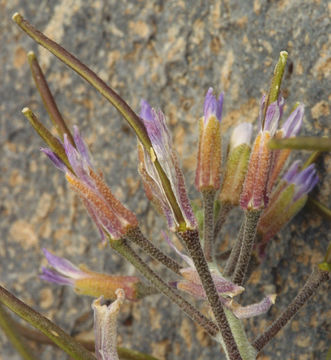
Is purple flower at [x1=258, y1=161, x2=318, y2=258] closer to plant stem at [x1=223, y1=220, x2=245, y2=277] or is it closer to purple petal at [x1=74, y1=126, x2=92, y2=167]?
plant stem at [x1=223, y1=220, x2=245, y2=277]

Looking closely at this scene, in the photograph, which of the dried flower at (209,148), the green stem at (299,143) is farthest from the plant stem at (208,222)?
the green stem at (299,143)

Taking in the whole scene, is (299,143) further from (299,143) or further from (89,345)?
(89,345)

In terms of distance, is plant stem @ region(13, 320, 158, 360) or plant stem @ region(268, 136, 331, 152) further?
plant stem @ region(13, 320, 158, 360)

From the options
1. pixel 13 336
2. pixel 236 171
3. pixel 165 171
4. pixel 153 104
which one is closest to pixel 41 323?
pixel 13 336

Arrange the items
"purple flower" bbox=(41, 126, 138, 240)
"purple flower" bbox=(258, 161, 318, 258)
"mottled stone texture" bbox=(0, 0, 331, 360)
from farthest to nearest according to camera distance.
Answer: "mottled stone texture" bbox=(0, 0, 331, 360) < "purple flower" bbox=(258, 161, 318, 258) < "purple flower" bbox=(41, 126, 138, 240)

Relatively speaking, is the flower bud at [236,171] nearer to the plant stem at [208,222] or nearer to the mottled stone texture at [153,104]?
the plant stem at [208,222]

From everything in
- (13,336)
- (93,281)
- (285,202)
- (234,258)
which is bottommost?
(13,336)

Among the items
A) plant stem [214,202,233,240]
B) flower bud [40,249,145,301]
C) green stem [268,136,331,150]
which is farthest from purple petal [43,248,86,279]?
green stem [268,136,331,150]
